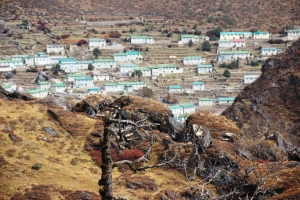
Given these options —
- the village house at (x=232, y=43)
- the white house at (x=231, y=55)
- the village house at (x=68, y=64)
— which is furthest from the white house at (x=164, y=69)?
the village house at (x=232, y=43)

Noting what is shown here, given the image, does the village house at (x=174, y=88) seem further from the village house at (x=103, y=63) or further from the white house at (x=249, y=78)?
the village house at (x=103, y=63)

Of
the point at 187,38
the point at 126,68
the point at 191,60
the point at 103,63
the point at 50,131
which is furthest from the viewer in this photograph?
the point at 187,38

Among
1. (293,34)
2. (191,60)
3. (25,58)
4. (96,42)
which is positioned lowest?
(191,60)

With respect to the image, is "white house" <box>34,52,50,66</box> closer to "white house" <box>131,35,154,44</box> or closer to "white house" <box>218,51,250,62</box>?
"white house" <box>131,35,154,44</box>

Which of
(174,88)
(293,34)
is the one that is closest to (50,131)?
(174,88)

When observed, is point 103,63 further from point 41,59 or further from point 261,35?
point 261,35

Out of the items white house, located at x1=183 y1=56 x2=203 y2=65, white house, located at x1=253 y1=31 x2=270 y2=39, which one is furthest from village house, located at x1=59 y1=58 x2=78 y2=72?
white house, located at x1=253 y1=31 x2=270 y2=39
